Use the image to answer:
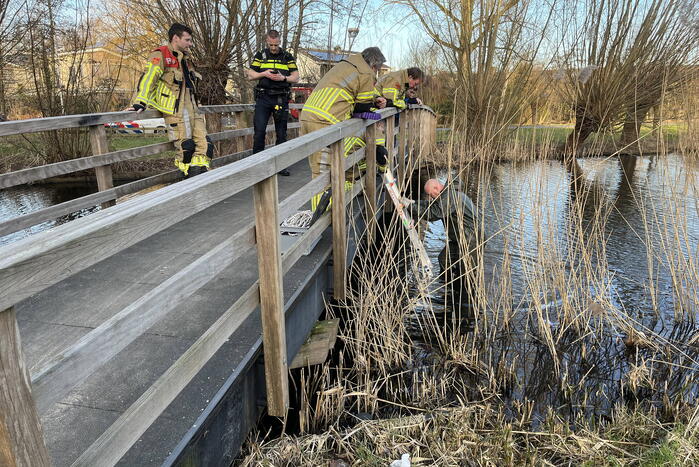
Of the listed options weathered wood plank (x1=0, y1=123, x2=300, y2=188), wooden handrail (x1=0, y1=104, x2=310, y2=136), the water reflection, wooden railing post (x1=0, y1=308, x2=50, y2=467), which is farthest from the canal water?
the water reflection

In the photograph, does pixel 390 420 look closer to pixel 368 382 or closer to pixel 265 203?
pixel 368 382

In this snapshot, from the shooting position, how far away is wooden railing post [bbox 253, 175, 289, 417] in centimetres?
240

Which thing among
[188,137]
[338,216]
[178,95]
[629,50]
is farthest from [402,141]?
[629,50]

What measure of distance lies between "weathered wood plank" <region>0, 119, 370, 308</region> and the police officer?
439cm

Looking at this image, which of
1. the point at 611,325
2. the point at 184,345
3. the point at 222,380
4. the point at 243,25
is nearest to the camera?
the point at 222,380

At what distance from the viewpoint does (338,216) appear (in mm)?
3881

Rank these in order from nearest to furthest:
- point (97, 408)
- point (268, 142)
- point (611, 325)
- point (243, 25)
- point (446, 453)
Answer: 1. point (97, 408)
2. point (446, 453)
3. point (611, 325)
4. point (243, 25)
5. point (268, 142)

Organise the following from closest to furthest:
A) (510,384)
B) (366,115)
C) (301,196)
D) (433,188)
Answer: (301,196)
(510,384)
(366,115)
(433,188)

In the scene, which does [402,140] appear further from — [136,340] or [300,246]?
[136,340]

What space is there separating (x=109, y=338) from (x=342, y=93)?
3.73m

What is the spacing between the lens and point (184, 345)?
2535 mm

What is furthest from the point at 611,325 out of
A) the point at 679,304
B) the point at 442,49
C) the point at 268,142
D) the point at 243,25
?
→ the point at 442,49

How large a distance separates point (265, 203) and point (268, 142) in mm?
9974

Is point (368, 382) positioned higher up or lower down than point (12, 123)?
lower down
